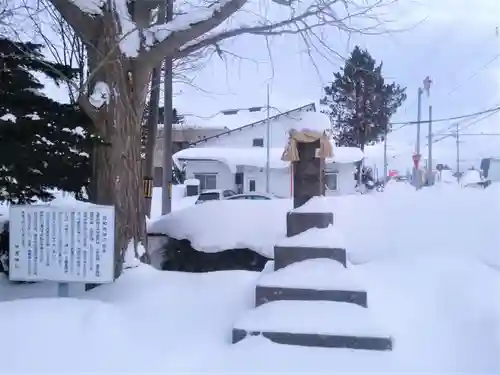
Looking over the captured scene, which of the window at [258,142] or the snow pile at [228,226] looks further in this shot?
the window at [258,142]

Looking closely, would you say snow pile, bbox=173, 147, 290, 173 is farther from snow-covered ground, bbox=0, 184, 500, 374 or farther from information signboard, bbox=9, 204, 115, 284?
information signboard, bbox=9, 204, 115, 284

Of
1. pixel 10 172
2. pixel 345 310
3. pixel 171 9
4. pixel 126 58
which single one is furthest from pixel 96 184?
pixel 171 9

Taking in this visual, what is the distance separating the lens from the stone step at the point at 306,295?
4.25 metres

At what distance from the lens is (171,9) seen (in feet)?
31.9

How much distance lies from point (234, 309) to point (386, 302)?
A: 1367 millimetres

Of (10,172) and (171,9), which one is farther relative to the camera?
(171,9)

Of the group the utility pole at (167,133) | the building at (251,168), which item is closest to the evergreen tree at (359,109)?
the building at (251,168)

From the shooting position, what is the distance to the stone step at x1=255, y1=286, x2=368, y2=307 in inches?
167

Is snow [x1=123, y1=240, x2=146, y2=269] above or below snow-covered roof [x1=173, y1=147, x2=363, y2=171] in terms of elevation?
below

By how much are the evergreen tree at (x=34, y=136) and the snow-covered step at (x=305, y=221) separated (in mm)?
2296

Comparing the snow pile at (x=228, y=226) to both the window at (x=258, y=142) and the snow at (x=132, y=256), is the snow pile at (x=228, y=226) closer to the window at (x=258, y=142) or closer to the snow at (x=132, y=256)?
the snow at (x=132, y=256)

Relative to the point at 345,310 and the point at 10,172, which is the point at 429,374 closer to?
the point at 345,310

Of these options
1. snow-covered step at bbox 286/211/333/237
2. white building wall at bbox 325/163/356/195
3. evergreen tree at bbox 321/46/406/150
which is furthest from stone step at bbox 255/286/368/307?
evergreen tree at bbox 321/46/406/150

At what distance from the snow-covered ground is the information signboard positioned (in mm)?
256
